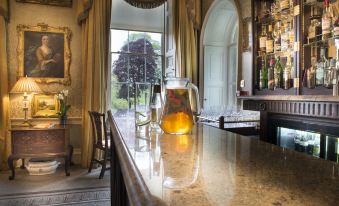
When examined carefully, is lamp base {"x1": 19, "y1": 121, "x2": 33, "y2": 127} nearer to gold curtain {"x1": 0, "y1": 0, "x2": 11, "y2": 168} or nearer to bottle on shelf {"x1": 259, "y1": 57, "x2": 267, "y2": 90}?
gold curtain {"x1": 0, "y1": 0, "x2": 11, "y2": 168}

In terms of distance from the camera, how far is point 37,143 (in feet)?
11.9

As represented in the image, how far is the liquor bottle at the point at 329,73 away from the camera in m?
2.02

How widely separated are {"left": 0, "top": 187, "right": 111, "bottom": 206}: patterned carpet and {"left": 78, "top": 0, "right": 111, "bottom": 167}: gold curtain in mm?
1152

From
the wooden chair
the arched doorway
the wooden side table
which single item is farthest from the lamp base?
the arched doorway

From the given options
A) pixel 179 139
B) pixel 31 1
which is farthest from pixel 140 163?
pixel 31 1

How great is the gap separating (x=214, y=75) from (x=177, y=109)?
366 centimetres

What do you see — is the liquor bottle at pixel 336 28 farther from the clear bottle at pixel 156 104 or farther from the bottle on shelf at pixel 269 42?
the clear bottle at pixel 156 104

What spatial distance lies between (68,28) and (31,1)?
0.64 meters

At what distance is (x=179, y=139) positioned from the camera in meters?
0.94

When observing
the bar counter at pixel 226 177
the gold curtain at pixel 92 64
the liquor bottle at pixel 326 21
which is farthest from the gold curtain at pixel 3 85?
the liquor bottle at pixel 326 21

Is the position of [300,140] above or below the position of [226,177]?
below

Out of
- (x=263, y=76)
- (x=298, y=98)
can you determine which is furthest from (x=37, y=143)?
(x=298, y=98)

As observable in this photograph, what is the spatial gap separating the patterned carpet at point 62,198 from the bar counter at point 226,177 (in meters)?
2.31

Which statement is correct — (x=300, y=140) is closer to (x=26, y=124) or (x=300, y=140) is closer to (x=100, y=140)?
(x=100, y=140)
